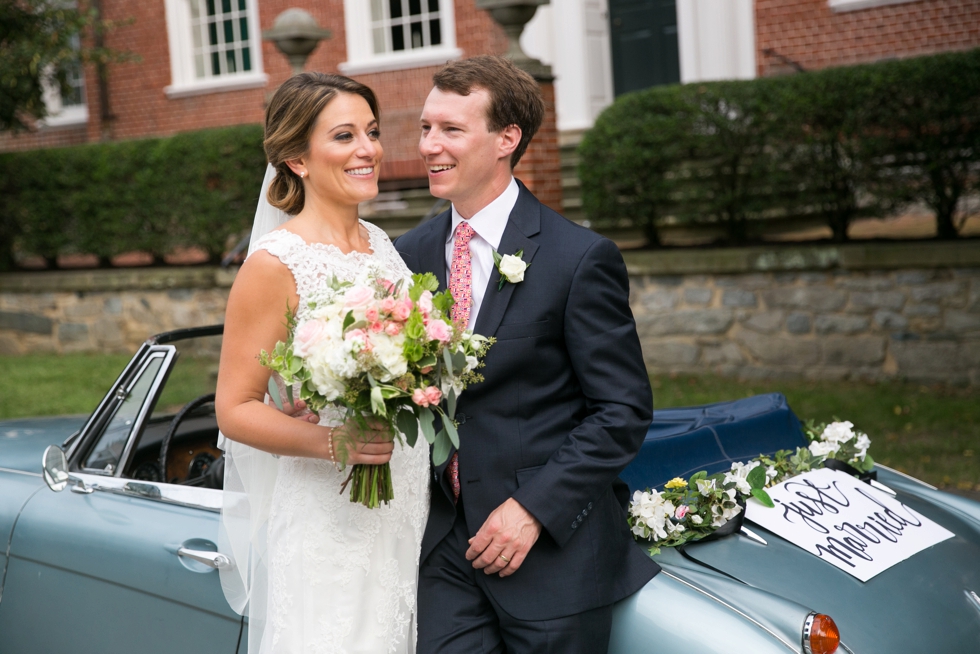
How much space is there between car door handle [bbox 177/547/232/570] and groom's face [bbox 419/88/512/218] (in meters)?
1.30

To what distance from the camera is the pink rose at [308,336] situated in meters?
2.25

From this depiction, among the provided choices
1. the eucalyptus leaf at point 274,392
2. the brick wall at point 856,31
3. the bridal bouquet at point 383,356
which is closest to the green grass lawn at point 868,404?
the eucalyptus leaf at point 274,392

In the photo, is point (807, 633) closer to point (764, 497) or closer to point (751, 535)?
point (751, 535)

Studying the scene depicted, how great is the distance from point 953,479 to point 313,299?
4.86 m

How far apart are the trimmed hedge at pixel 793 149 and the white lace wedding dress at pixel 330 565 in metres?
6.47

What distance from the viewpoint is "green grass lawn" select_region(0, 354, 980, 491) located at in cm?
621

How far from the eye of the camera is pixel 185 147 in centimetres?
1168

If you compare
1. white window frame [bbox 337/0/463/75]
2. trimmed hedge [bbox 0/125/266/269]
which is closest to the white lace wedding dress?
trimmed hedge [bbox 0/125/266/269]

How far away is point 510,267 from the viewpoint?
2.53 metres

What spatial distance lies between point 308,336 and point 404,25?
503 inches

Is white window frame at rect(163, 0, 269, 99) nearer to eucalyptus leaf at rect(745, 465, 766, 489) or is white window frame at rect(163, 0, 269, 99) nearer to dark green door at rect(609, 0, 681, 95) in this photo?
dark green door at rect(609, 0, 681, 95)

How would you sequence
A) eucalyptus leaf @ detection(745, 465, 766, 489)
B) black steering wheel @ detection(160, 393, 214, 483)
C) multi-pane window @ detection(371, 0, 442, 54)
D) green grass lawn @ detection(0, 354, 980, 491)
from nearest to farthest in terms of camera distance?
eucalyptus leaf @ detection(745, 465, 766, 489) → black steering wheel @ detection(160, 393, 214, 483) → green grass lawn @ detection(0, 354, 980, 491) → multi-pane window @ detection(371, 0, 442, 54)

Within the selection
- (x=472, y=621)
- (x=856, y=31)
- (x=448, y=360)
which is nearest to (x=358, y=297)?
(x=448, y=360)

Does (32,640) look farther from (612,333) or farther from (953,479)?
(953,479)
